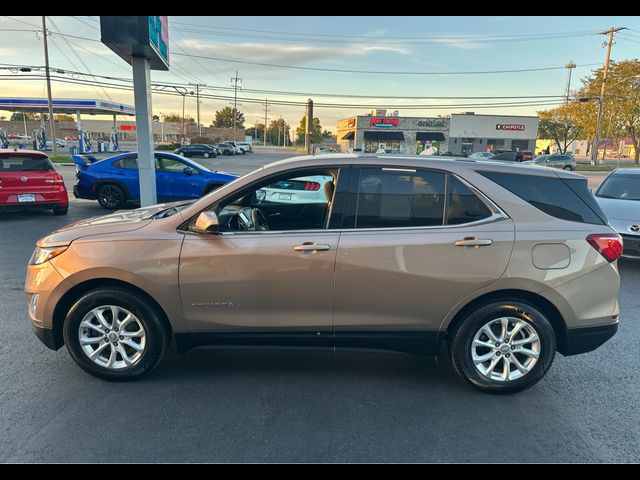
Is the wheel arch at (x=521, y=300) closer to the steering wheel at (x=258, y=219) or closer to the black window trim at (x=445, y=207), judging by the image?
the black window trim at (x=445, y=207)

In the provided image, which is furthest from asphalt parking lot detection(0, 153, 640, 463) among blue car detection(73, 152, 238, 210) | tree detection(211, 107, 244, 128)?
tree detection(211, 107, 244, 128)

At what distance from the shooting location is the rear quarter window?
130 inches

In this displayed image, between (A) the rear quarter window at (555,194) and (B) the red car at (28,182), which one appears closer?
(A) the rear quarter window at (555,194)

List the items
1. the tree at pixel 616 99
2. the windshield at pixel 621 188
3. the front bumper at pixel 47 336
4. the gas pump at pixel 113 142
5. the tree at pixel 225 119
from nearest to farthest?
the front bumper at pixel 47 336 < the windshield at pixel 621 188 < the tree at pixel 616 99 < the gas pump at pixel 113 142 < the tree at pixel 225 119

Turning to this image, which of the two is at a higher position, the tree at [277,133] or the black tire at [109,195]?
the tree at [277,133]

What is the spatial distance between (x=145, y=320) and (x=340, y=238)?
63.5 inches

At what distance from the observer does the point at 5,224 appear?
9.66 m

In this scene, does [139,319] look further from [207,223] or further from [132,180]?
[132,180]

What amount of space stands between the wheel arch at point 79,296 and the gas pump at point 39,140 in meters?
54.6

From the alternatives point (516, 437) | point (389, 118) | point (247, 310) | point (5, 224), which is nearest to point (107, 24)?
point (5, 224)

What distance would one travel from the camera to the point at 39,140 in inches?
2047

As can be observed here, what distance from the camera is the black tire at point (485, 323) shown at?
3277 mm

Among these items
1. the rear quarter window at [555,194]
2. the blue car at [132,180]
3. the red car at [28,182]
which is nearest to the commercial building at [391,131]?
the blue car at [132,180]

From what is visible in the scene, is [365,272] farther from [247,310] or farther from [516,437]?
[516,437]
